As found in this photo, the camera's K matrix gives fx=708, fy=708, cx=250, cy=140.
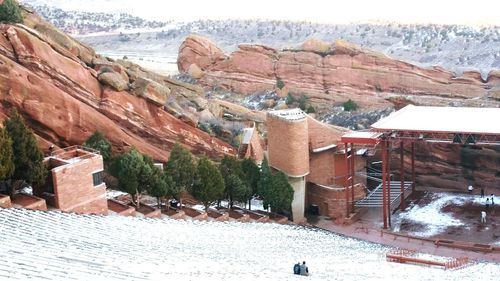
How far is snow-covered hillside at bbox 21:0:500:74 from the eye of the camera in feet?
348

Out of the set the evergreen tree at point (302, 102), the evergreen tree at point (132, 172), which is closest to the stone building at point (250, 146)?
the evergreen tree at point (132, 172)

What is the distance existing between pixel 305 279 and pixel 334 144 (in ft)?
78.3

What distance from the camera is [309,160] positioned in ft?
150

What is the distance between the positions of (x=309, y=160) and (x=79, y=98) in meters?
15.2

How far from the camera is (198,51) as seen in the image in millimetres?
82062

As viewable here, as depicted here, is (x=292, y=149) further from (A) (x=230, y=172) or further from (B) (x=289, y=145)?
(A) (x=230, y=172)

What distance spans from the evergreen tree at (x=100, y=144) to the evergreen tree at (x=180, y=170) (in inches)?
126

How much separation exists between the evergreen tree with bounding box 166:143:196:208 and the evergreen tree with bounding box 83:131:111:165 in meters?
3.20

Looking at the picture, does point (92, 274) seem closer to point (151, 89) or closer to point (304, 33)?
point (151, 89)

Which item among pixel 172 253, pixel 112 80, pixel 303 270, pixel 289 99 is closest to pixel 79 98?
pixel 112 80

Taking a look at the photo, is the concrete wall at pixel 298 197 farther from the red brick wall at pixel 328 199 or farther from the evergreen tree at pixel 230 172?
the evergreen tree at pixel 230 172

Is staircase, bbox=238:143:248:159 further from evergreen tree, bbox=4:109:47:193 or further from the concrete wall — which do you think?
evergreen tree, bbox=4:109:47:193

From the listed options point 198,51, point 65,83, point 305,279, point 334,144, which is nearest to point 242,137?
point 334,144

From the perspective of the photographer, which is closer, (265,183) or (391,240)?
(391,240)
